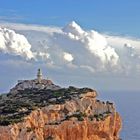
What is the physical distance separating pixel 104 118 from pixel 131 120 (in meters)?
92.9

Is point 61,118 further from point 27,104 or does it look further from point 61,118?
point 27,104

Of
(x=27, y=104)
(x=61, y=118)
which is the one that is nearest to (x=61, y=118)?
(x=61, y=118)

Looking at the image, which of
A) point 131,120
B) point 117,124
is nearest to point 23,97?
point 117,124

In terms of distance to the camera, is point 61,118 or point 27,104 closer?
point 61,118

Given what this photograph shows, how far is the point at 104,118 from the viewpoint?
220 ft

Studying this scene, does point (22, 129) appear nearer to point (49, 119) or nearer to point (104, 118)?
point (49, 119)

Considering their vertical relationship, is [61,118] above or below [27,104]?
below

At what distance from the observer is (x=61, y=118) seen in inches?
2494

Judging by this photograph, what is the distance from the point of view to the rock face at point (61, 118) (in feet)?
170

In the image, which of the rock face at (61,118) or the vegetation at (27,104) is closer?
the rock face at (61,118)

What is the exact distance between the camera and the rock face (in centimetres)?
5184

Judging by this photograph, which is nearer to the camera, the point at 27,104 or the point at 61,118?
the point at 61,118

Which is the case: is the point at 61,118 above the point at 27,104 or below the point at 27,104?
below

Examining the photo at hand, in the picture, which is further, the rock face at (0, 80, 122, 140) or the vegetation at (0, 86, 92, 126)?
the vegetation at (0, 86, 92, 126)
